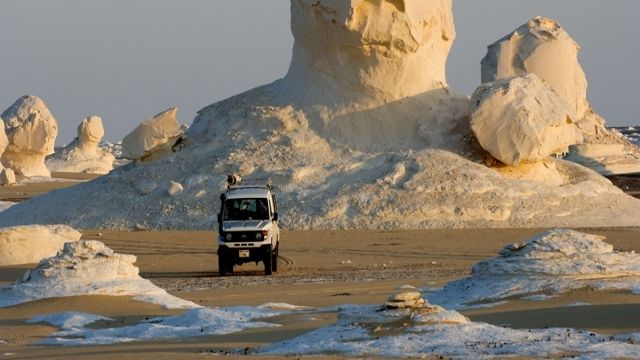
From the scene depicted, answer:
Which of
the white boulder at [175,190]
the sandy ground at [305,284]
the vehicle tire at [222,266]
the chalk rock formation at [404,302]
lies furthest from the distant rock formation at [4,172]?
the chalk rock formation at [404,302]

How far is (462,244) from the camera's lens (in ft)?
96.5

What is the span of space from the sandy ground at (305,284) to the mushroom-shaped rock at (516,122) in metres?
3.02

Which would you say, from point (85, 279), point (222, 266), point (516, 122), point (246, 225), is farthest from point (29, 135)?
point (85, 279)

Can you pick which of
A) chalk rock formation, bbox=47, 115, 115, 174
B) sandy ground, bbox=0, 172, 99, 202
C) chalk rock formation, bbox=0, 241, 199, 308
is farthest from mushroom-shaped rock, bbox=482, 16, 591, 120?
chalk rock formation, bbox=0, 241, 199, 308

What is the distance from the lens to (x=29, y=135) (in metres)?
67.5

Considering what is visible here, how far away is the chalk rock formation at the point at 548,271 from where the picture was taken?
52.9 feet

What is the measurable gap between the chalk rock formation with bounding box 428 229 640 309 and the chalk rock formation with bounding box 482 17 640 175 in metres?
37.9

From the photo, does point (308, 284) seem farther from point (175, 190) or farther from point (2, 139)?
point (2, 139)

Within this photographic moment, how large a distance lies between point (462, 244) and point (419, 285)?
898 centimetres

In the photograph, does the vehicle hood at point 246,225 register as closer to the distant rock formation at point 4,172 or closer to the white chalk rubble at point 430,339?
the white chalk rubble at point 430,339

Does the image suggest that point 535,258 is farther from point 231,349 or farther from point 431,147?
point 431,147

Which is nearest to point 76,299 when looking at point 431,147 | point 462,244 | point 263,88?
point 462,244

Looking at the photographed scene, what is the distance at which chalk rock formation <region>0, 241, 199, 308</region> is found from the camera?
58.5 feet

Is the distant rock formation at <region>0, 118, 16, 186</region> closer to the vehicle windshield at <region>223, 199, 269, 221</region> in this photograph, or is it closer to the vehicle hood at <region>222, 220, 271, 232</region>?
the vehicle windshield at <region>223, 199, 269, 221</region>
